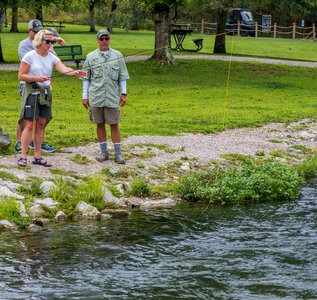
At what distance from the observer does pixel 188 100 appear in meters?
16.4

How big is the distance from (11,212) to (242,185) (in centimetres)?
333

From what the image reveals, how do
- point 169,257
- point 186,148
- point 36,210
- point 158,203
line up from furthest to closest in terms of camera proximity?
point 186,148 < point 158,203 < point 36,210 < point 169,257

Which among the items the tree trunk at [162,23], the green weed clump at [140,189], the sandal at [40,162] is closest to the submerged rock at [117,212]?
the green weed clump at [140,189]

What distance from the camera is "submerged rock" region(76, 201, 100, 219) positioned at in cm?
684

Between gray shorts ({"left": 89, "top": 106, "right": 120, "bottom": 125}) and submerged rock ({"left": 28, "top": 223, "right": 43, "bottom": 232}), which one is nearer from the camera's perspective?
submerged rock ({"left": 28, "top": 223, "right": 43, "bottom": 232})

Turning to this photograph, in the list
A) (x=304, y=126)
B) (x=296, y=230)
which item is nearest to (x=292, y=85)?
(x=304, y=126)

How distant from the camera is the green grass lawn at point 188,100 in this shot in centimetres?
1190

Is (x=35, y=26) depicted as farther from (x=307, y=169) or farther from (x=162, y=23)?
(x=162, y=23)

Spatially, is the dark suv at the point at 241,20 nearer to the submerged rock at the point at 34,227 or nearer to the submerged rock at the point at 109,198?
the submerged rock at the point at 109,198

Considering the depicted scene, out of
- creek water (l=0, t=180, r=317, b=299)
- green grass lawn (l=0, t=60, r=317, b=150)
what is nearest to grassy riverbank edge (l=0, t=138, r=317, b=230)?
creek water (l=0, t=180, r=317, b=299)

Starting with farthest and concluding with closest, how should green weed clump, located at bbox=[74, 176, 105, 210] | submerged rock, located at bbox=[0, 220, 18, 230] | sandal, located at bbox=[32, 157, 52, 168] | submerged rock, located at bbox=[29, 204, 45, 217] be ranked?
1. sandal, located at bbox=[32, 157, 52, 168]
2. green weed clump, located at bbox=[74, 176, 105, 210]
3. submerged rock, located at bbox=[29, 204, 45, 217]
4. submerged rock, located at bbox=[0, 220, 18, 230]

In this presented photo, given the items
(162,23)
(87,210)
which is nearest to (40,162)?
(87,210)

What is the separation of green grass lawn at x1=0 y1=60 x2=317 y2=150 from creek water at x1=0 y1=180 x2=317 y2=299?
3723 millimetres

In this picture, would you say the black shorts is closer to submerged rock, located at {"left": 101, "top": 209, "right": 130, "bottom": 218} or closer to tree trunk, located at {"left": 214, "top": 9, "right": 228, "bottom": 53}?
submerged rock, located at {"left": 101, "top": 209, "right": 130, "bottom": 218}
